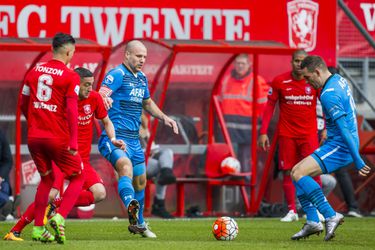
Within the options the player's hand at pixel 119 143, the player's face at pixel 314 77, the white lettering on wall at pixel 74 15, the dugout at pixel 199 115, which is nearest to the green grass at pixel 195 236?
the player's hand at pixel 119 143

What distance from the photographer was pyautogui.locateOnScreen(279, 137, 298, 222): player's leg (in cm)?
1730

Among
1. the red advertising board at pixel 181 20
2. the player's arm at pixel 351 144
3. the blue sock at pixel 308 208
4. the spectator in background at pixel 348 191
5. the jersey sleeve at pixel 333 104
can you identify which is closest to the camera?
the player's arm at pixel 351 144

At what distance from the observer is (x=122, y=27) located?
19.1 meters

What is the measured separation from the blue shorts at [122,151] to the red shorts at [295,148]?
4054mm

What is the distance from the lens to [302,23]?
2014 centimetres

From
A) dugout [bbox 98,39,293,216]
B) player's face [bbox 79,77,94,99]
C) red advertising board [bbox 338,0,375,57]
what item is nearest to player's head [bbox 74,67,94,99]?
player's face [bbox 79,77,94,99]

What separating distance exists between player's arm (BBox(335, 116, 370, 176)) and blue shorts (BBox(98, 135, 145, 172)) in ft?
7.55

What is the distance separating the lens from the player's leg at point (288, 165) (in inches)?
681

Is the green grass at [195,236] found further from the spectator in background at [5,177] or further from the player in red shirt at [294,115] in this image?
the player in red shirt at [294,115]

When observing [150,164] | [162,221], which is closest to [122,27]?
[150,164]

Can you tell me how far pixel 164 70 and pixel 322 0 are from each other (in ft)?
10.3

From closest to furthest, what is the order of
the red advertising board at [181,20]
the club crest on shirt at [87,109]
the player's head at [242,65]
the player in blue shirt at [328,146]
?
the player in blue shirt at [328,146], the club crest on shirt at [87,109], the red advertising board at [181,20], the player's head at [242,65]

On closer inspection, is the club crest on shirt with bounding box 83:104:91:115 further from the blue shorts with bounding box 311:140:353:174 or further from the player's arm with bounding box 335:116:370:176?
the player's arm with bounding box 335:116:370:176

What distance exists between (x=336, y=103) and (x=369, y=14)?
8494 mm
